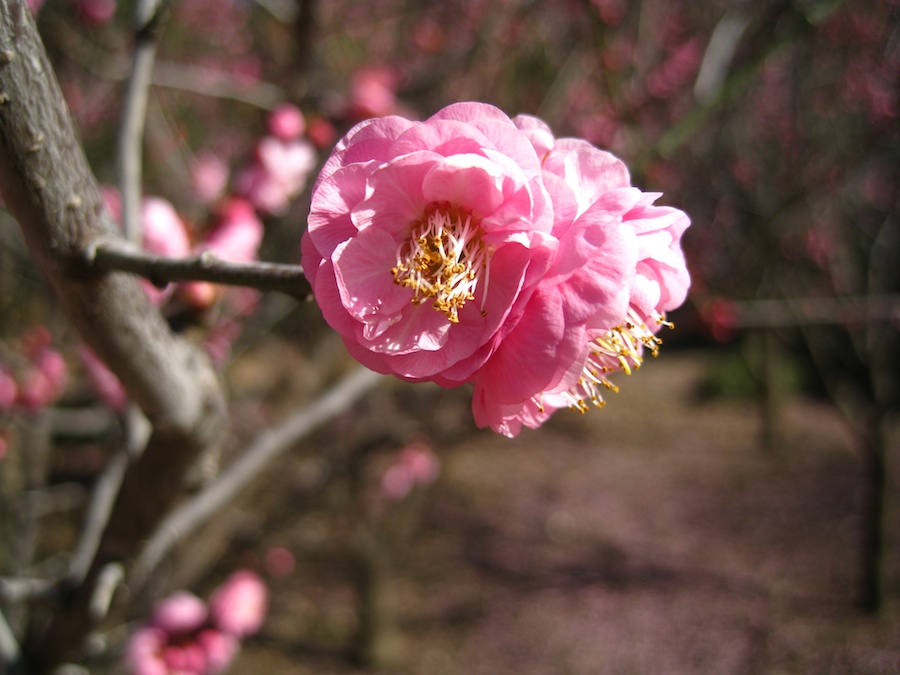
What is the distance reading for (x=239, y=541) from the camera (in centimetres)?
374

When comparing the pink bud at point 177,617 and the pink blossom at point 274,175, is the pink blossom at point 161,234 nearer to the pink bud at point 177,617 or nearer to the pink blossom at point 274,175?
the pink blossom at point 274,175

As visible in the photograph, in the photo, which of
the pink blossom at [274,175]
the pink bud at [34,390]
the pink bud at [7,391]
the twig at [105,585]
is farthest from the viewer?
the pink bud at [34,390]

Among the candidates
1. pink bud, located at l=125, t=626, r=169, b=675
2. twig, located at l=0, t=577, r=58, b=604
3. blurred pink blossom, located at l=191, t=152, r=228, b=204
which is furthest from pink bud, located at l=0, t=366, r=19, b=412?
twig, located at l=0, t=577, r=58, b=604

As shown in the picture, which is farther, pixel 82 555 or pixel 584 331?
pixel 82 555

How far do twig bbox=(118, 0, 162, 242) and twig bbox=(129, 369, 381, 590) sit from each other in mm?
611

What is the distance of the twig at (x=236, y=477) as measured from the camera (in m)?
1.36

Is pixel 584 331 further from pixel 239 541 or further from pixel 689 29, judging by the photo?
pixel 689 29

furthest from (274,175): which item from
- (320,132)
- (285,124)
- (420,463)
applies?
(420,463)

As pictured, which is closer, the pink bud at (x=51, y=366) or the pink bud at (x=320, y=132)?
the pink bud at (x=320, y=132)

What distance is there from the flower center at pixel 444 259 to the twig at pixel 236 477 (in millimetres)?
910

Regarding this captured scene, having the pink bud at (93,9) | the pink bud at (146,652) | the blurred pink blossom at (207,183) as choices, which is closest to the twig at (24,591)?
the pink bud at (146,652)

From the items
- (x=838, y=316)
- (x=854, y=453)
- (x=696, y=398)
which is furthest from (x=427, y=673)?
(x=696, y=398)

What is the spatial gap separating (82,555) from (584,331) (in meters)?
1.63

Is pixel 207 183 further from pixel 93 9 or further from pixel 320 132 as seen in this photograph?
pixel 320 132
